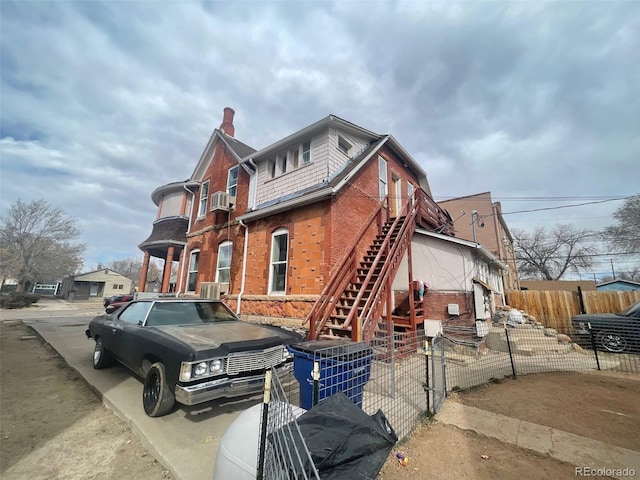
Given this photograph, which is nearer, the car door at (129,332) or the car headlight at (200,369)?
the car headlight at (200,369)

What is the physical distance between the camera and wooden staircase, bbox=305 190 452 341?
6.41 meters

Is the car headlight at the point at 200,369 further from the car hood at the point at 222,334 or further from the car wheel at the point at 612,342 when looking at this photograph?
the car wheel at the point at 612,342

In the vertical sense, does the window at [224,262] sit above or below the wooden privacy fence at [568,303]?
above

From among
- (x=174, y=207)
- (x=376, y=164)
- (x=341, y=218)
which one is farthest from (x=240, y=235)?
(x=174, y=207)

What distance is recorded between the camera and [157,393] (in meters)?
3.86

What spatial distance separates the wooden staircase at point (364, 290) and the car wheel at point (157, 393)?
322 cm

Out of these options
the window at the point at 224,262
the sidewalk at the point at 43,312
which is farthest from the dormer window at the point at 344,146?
the sidewalk at the point at 43,312

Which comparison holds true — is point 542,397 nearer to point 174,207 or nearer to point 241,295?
point 241,295

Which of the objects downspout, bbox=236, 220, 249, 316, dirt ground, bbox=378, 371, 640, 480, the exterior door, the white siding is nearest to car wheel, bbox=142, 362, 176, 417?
dirt ground, bbox=378, 371, 640, 480

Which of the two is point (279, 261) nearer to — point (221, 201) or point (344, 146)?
point (221, 201)

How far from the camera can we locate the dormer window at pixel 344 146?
998cm

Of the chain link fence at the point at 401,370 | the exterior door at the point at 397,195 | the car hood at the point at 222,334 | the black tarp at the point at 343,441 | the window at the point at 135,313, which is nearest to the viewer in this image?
the black tarp at the point at 343,441

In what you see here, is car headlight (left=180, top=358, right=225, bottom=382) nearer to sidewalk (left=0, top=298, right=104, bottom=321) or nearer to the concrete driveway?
the concrete driveway

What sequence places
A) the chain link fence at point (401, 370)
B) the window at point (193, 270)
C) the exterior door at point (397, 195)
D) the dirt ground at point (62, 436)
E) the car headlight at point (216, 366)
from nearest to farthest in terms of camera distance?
the chain link fence at point (401, 370) < the dirt ground at point (62, 436) < the car headlight at point (216, 366) < the exterior door at point (397, 195) < the window at point (193, 270)
